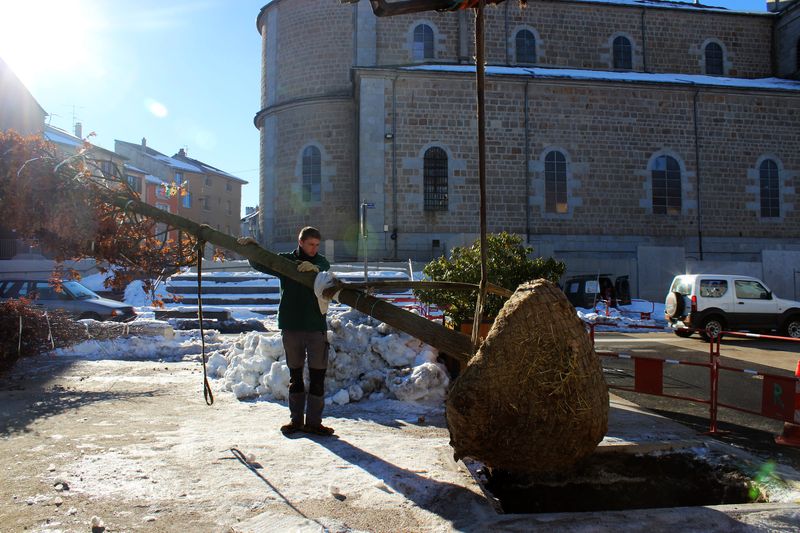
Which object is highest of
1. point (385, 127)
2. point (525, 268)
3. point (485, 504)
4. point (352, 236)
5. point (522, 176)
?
point (385, 127)

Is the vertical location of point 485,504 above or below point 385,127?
below

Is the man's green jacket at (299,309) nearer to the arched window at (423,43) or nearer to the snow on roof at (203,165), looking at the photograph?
the arched window at (423,43)

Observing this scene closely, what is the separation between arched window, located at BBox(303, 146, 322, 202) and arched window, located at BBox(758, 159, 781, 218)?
1931 cm

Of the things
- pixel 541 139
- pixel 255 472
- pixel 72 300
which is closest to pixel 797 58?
pixel 541 139

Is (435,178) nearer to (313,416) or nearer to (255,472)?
(313,416)

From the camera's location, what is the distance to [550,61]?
89.6ft

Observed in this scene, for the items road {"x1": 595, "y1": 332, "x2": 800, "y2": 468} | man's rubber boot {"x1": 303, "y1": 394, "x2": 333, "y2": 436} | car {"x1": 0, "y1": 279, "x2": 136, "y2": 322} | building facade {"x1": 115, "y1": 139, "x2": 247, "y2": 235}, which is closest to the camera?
man's rubber boot {"x1": 303, "y1": 394, "x2": 333, "y2": 436}

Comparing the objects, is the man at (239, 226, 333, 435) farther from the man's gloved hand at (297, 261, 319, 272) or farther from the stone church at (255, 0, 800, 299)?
the stone church at (255, 0, 800, 299)

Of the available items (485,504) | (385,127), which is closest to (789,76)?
(385,127)

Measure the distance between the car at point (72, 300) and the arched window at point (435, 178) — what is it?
1274 centimetres

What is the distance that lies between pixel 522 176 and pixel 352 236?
7.46 m

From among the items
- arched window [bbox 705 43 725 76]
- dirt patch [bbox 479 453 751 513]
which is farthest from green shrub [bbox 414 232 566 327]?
arched window [bbox 705 43 725 76]

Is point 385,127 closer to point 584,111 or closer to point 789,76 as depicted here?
point 584,111

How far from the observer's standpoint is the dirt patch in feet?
13.8
